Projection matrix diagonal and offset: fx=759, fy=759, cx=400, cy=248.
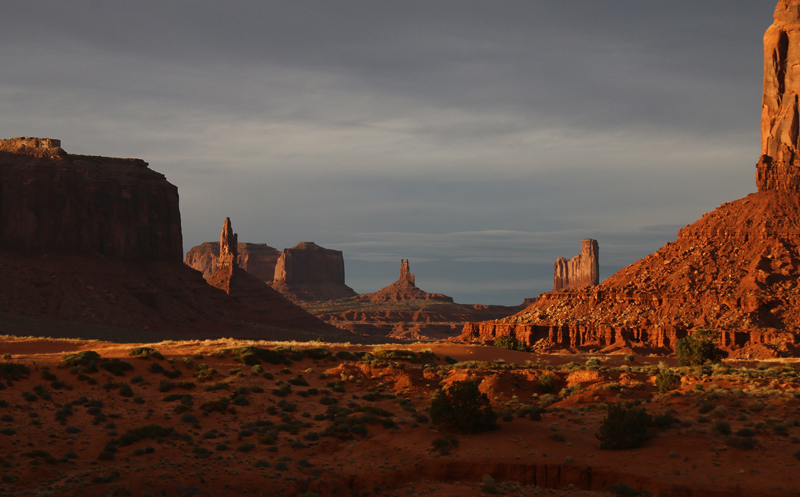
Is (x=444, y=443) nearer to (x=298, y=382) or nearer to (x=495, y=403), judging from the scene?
(x=495, y=403)

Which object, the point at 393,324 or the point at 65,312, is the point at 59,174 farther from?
the point at 393,324

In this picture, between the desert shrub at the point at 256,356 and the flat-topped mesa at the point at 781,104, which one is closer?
the desert shrub at the point at 256,356

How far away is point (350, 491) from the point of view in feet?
75.0

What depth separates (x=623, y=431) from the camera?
24.0m

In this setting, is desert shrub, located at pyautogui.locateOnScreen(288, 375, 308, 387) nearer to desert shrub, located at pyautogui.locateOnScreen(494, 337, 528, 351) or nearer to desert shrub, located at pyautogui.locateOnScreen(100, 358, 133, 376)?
desert shrub, located at pyautogui.locateOnScreen(100, 358, 133, 376)

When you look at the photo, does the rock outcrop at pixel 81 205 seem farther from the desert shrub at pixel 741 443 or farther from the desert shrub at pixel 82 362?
Answer: the desert shrub at pixel 741 443

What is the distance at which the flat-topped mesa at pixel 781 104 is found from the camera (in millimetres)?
73625

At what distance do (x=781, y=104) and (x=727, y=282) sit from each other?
22819mm

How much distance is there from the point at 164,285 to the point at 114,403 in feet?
270

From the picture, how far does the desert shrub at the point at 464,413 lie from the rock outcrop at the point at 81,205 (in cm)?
8988

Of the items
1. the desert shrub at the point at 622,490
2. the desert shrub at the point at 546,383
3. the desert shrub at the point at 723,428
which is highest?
the desert shrub at the point at 546,383

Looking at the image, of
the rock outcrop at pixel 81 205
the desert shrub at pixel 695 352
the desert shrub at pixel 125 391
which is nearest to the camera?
the desert shrub at pixel 125 391

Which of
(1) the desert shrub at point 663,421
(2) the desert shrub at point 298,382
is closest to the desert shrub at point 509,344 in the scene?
(2) the desert shrub at point 298,382

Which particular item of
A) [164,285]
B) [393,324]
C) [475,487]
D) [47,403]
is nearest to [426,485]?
[475,487]
